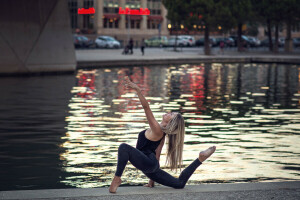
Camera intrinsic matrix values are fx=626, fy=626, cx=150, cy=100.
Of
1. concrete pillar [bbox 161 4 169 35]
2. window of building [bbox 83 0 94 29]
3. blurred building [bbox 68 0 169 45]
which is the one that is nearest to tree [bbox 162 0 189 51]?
blurred building [bbox 68 0 169 45]

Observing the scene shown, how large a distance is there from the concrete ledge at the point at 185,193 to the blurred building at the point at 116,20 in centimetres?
9237

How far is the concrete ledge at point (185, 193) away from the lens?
23.2 ft

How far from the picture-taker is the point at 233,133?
1401 centimetres

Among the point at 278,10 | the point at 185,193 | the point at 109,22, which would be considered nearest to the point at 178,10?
the point at 278,10

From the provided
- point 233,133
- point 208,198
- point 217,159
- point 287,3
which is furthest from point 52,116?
point 287,3

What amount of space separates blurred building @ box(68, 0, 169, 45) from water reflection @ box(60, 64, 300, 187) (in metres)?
75.5

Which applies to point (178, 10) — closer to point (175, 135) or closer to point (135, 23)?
point (135, 23)

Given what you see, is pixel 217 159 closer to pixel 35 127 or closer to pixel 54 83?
pixel 35 127

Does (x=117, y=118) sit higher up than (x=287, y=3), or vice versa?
(x=287, y=3)

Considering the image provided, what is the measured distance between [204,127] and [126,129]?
74.6 inches

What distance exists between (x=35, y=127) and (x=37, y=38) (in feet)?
66.8

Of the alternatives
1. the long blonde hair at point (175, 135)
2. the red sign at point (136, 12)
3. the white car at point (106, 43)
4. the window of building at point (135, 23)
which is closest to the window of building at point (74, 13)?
the red sign at point (136, 12)

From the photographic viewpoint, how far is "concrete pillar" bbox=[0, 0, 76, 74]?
110 feet

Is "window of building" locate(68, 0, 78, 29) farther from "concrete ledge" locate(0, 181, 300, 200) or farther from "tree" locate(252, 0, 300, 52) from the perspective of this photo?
"concrete ledge" locate(0, 181, 300, 200)
